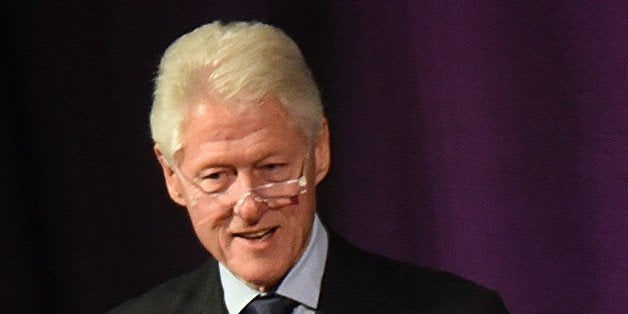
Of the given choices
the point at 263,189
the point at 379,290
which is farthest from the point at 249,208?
the point at 379,290

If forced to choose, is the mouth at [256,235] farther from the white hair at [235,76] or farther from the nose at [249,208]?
the white hair at [235,76]

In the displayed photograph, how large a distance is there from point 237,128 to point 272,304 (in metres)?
0.23

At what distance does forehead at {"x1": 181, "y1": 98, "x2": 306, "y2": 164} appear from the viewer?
1262 mm

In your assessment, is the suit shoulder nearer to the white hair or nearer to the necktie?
the necktie

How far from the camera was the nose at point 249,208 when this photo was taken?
1.27m

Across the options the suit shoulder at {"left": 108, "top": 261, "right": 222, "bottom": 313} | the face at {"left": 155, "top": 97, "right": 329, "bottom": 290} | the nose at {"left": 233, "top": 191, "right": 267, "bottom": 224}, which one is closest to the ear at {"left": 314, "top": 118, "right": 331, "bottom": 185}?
the face at {"left": 155, "top": 97, "right": 329, "bottom": 290}

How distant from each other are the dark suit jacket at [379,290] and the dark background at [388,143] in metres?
0.33

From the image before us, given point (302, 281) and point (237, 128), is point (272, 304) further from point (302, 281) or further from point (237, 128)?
point (237, 128)

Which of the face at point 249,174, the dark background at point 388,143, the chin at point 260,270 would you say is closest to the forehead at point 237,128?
the face at point 249,174

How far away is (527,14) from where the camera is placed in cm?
171

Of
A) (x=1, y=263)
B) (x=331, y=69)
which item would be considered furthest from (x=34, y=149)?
(x=331, y=69)

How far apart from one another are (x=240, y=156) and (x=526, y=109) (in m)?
0.62

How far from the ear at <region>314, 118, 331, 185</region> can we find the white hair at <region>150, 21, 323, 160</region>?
0.02 meters

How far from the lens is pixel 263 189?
1.29 metres
